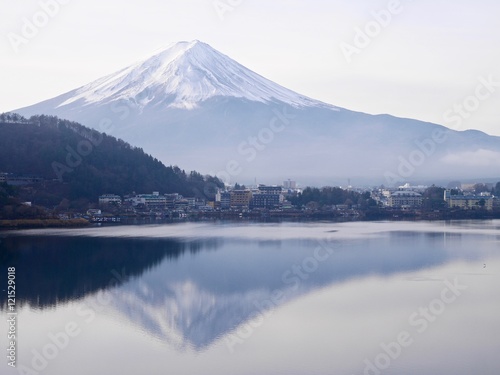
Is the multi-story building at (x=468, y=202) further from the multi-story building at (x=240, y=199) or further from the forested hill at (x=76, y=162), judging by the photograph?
the forested hill at (x=76, y=162)

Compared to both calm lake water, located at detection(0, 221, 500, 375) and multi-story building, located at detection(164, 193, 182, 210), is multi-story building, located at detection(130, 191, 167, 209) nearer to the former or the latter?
multi-story building, located at detection(164, 193, 182, 210)

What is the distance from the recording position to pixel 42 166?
43.7ft

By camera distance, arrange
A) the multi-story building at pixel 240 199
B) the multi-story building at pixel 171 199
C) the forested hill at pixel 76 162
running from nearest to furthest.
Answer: the forested hill at pixel 76 162 < the multi-story building at pixel 171 199 < the multi-story building at pixel 240 199

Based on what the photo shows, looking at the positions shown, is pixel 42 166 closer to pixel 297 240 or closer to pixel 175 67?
pixel 297 240

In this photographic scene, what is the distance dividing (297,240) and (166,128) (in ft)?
87.4
